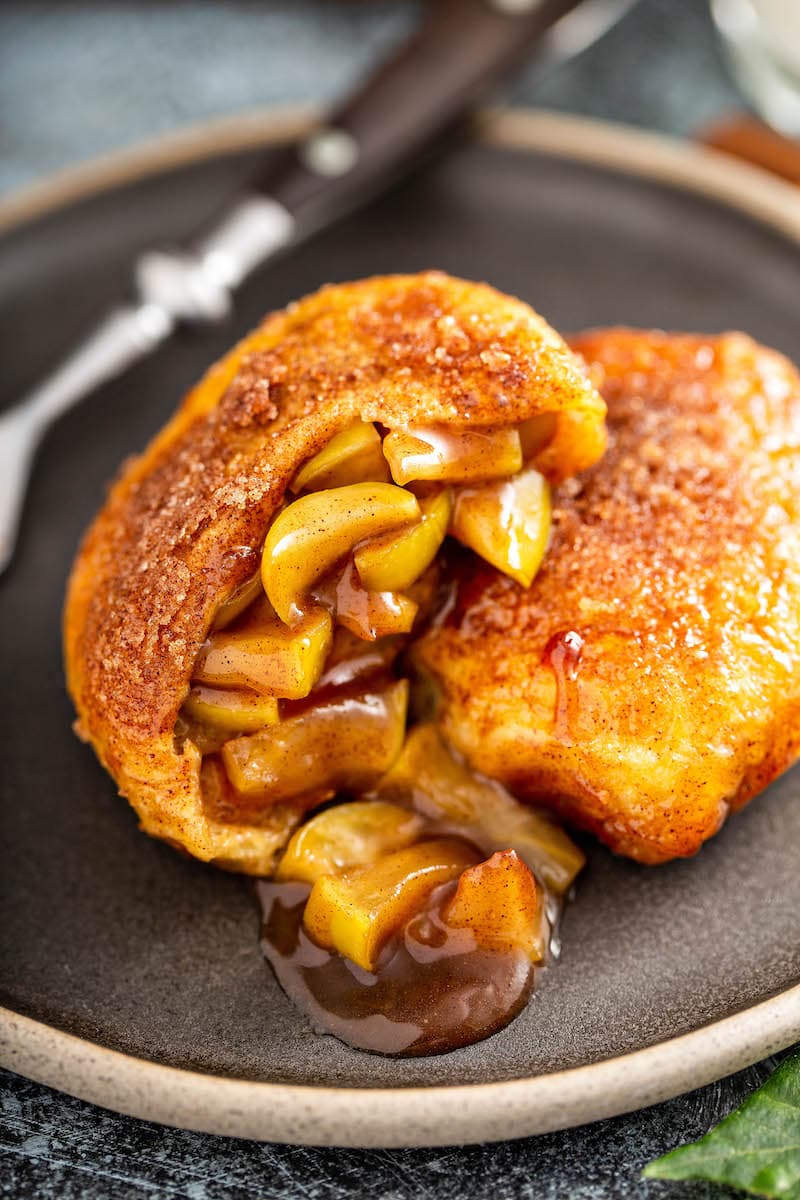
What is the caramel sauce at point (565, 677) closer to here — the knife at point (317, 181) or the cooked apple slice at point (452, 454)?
the cooked apple slice at point (452, 454)

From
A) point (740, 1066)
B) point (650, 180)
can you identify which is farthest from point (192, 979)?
point (650, 180)

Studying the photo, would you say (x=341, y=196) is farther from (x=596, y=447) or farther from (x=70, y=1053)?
(x=70, y=1053)

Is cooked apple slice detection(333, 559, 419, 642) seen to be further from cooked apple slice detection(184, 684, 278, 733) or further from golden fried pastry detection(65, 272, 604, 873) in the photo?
cooked apple slice detection(184, 684, 278, 733)

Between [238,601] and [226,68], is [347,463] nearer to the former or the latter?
[238,601]

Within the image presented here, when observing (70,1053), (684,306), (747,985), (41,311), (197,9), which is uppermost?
(197,9)

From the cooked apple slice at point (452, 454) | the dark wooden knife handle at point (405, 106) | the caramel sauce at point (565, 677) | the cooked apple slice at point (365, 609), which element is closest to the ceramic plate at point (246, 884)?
the dark wooden knife handle at point (405, 106)

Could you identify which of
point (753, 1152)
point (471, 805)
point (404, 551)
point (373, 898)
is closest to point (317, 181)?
point (404, 551)
